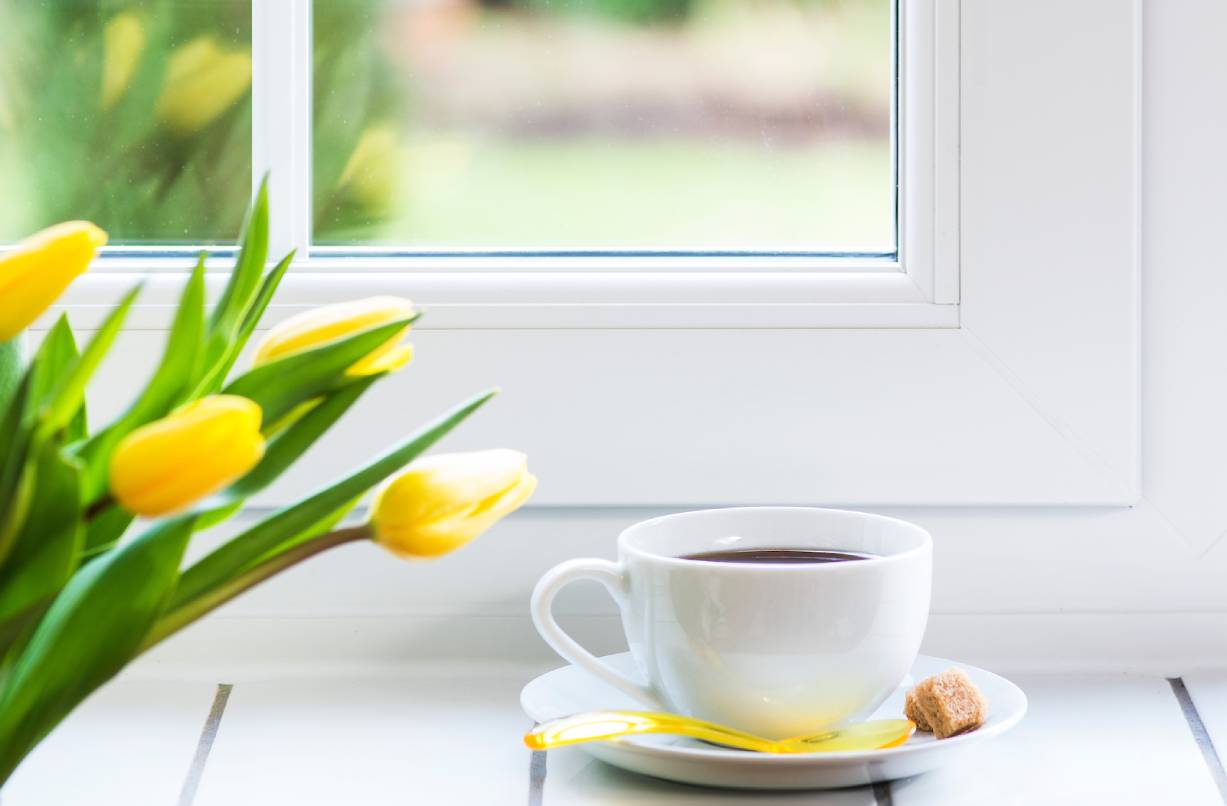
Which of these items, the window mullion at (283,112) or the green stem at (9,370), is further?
the window mullion at (283,112)

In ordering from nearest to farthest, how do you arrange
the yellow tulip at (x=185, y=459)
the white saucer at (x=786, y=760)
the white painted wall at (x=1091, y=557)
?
the yellow tulip at (x=185, y=459)
the white saucer at (x=786, y=760)
the white painted wall at (x=1091, y=557)

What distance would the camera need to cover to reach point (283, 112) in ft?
1.97

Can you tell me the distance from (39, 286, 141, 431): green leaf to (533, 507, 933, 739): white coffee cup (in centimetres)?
22

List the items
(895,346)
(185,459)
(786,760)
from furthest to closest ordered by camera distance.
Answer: (895,346) < (786,760) < (185,459)

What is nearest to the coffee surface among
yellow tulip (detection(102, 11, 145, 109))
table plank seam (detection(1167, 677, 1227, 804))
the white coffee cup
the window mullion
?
the white coffee cup

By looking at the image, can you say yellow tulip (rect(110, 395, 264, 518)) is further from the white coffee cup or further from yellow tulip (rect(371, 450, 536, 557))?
the white coffee cup

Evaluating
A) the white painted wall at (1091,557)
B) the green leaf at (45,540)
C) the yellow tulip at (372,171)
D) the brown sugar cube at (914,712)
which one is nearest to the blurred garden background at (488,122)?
the yellow tulip at (372,171)

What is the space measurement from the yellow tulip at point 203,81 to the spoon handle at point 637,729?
34cm

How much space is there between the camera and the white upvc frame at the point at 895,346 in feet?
→ 1.89

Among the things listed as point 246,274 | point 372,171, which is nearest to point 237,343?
point 246,274

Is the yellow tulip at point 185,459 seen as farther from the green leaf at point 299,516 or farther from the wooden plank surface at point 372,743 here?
the wooden plank surface at point 372,743

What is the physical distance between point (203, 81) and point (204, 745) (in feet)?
1.02

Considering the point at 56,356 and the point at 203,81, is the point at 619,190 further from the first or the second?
the point at 56,356

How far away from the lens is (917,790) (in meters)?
0.46
